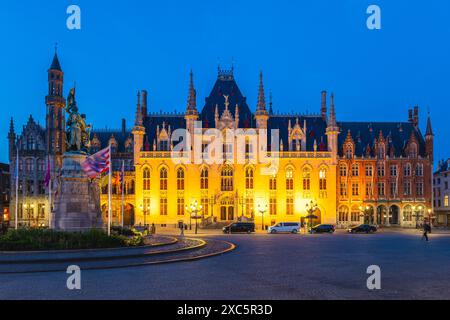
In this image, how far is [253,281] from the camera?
17766 mm

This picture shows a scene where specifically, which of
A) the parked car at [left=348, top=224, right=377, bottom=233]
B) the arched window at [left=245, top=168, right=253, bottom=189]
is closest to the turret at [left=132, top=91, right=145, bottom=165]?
the arched window at [left=245, top=168, right=253, bottom=189]

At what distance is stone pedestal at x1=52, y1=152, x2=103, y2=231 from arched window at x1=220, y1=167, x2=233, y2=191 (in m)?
40.6

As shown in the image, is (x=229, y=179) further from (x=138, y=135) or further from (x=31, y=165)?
(x=31, y=165)

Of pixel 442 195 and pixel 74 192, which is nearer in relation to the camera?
A: pixel 74 192

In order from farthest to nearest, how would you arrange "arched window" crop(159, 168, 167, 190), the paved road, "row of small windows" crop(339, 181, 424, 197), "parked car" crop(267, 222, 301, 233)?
Answer: "row of small windows" crop(339, 181, 424, 197), "arched window" crop(159, 168, 167, 190), "parked car" crop(267, 222, 301, 233), the paved road

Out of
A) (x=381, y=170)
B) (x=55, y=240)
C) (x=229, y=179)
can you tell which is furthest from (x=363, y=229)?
(x=55, y=240)

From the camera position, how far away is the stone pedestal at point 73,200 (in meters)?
29.4

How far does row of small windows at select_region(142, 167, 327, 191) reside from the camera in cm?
7031

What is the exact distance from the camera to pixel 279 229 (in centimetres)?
5569

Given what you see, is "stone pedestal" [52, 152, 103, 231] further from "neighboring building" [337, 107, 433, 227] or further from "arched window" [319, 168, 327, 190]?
"neighboring building" [337, 107, 433, 227]

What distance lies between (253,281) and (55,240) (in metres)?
12.3

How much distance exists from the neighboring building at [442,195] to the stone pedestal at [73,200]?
68932 millimetres
